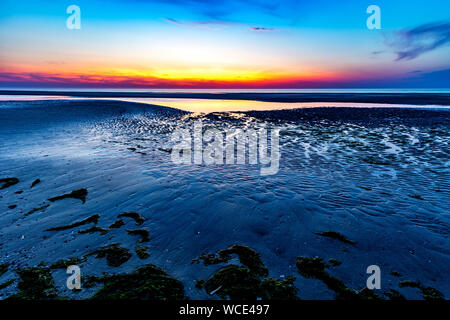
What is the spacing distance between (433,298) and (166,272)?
468 centimetres

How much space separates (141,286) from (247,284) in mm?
1910

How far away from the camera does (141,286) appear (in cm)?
387

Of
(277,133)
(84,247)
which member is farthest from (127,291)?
(277,133)

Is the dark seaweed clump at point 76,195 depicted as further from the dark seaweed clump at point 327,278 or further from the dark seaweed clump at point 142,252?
the dark seaweed clump at point 327,278

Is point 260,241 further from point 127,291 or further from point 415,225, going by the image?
point 415,225

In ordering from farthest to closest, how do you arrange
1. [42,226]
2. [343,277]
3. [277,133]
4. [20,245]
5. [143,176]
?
[277,133]
[143,176]
[42,226]
[20,245]
[343,277]

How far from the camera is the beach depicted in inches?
167

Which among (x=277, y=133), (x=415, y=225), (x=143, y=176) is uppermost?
(x=277, y=133)

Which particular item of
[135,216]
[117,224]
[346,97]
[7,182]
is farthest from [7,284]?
[346,97]

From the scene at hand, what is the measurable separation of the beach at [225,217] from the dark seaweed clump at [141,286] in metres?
0.13

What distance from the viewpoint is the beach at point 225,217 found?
4.25 metres

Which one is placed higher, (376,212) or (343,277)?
(376,212)

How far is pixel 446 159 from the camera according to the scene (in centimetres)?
1080
